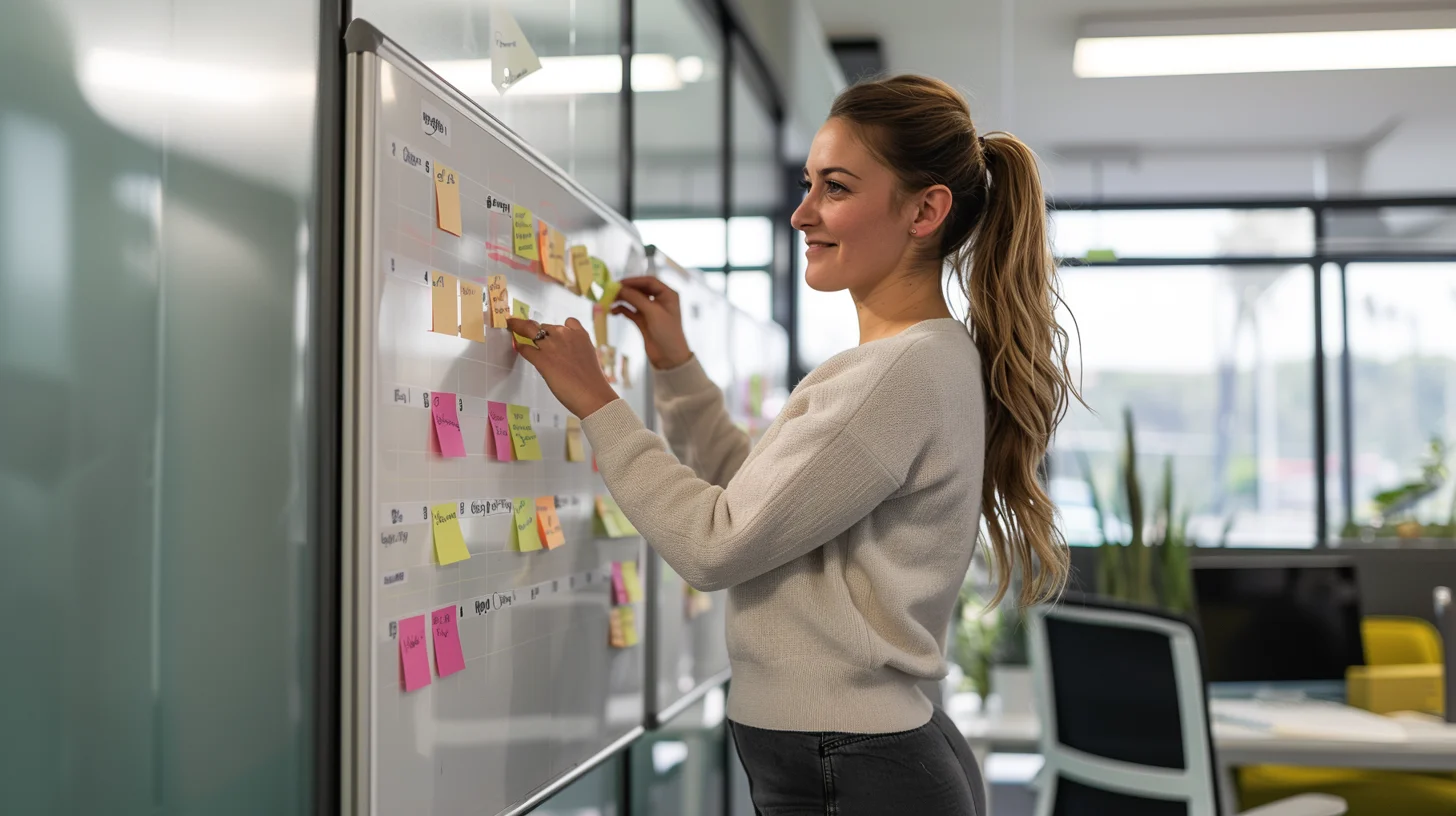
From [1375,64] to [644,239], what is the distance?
130 inches

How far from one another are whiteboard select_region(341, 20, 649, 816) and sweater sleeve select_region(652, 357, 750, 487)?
18 cm

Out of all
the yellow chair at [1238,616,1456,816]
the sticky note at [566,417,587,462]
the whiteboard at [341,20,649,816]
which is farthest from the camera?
the yellow chair at [1238,616,1456,816]

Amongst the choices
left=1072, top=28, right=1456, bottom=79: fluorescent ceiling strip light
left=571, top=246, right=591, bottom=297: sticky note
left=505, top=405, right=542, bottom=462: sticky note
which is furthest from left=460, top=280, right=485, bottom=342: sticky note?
left=1072, top=28, right=1456, bottom=79: fluorescent ceiling strip light

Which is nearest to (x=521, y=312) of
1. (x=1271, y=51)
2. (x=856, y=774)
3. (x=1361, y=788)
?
(x=856, y=774)

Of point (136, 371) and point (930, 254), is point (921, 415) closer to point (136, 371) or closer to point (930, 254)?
point (930, 254)

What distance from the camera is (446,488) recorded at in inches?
48.0

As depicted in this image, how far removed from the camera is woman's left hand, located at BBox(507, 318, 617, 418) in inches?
51.1

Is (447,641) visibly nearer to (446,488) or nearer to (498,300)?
(446,488)

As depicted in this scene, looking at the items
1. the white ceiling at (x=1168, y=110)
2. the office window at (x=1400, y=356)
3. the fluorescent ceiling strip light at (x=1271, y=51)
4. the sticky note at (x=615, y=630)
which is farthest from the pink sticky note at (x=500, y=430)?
the office window at (x=1400, y=356)

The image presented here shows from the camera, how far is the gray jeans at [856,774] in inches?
48.8

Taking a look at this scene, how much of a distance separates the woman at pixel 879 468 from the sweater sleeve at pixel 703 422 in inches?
15.7

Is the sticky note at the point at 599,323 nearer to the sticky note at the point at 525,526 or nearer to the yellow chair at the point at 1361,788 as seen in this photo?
the sticky note at the point at 525,526

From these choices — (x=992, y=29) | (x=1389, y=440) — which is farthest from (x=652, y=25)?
(x=1389, y=440)

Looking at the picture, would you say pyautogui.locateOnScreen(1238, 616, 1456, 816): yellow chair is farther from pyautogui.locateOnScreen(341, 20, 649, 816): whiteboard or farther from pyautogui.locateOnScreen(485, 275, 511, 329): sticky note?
pyautogui.locateOnScreen(485, 275, 511, 329): sticky note
